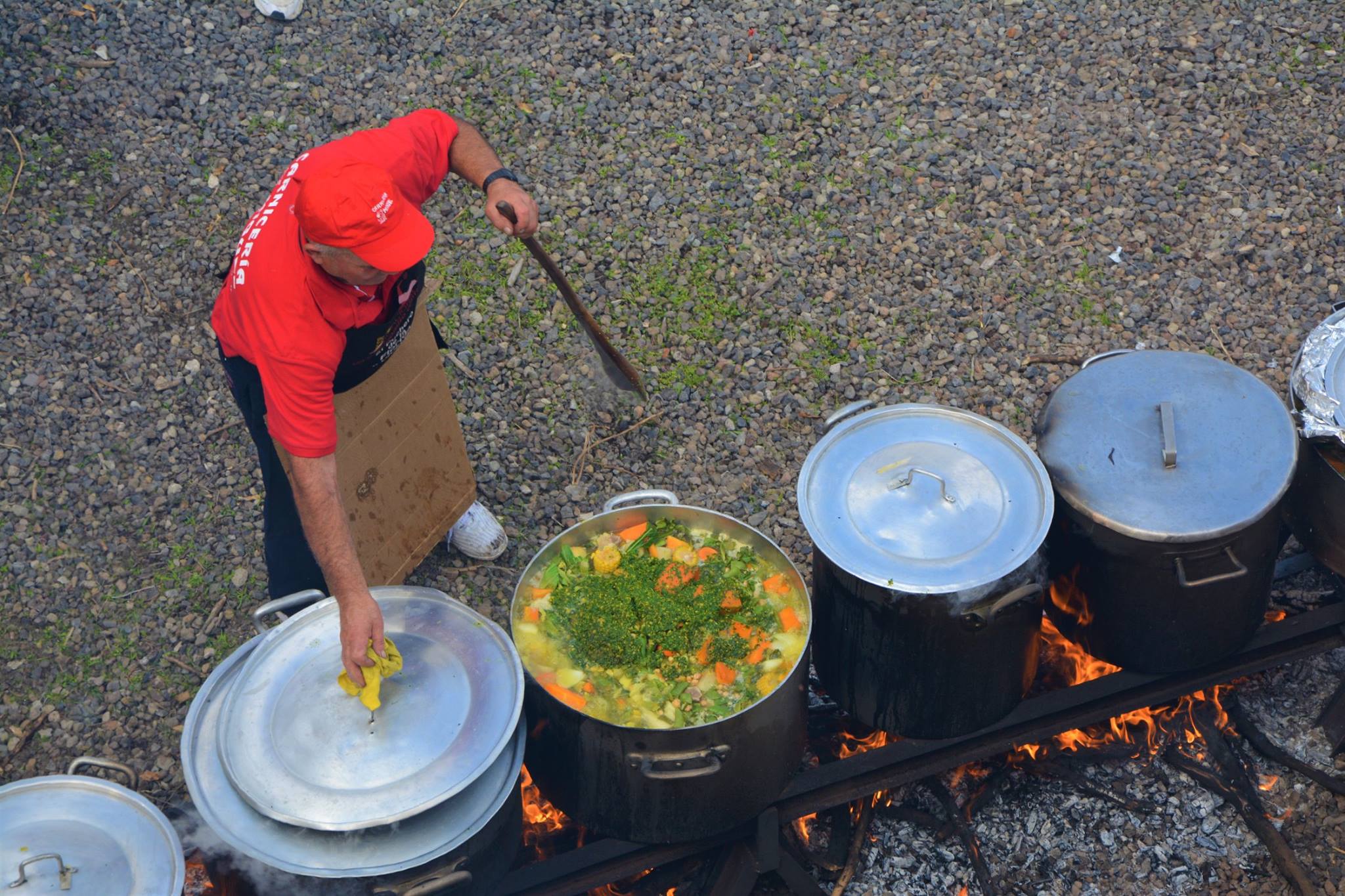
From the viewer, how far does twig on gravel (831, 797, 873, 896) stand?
150 inches

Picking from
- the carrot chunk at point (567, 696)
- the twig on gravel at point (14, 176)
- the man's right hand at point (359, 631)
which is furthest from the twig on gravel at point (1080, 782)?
the twig on gravel at point (14, 176)

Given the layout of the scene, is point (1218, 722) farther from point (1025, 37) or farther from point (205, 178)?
point (205, 178)

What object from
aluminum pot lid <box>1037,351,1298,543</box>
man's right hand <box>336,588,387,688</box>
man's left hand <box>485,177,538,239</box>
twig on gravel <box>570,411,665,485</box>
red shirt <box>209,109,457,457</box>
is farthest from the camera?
twig on gravel <box>570,411,665,485</box>

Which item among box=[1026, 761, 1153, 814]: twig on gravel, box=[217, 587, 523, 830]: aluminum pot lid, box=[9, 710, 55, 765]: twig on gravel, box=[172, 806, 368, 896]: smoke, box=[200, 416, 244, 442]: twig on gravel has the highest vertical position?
box=[217, 587, 523, 830]: aluminum pot lid

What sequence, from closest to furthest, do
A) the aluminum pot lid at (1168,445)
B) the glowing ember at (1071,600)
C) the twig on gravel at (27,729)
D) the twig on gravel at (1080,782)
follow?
the aluminum pot lid at (1168,445)
the glowing ember at (1071,600)
the twig on gravel at (1080,782)
the twig on gravel at (27,729)

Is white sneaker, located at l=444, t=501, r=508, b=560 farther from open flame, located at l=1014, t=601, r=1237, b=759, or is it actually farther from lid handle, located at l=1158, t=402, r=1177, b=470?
lid handle, located at l=1158, t=402, r=1177, b=470

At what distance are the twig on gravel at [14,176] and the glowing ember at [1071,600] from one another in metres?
5.44

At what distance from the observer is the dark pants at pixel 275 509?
3848 millimetres

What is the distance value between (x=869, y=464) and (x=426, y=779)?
1.64 meters

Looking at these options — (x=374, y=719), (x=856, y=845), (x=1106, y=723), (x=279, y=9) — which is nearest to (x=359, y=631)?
(x=374, y=719)

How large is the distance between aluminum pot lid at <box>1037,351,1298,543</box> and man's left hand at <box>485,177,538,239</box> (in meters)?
1.86

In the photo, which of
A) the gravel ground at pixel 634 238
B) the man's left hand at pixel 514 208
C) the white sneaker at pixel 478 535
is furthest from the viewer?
the gravel ground at pixel 634 238

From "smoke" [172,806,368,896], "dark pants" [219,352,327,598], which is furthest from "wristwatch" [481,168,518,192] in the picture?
"smoke" [172,806,368,896]

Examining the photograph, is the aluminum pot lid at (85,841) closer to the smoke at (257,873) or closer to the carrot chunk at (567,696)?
the smoke at (257,873)
